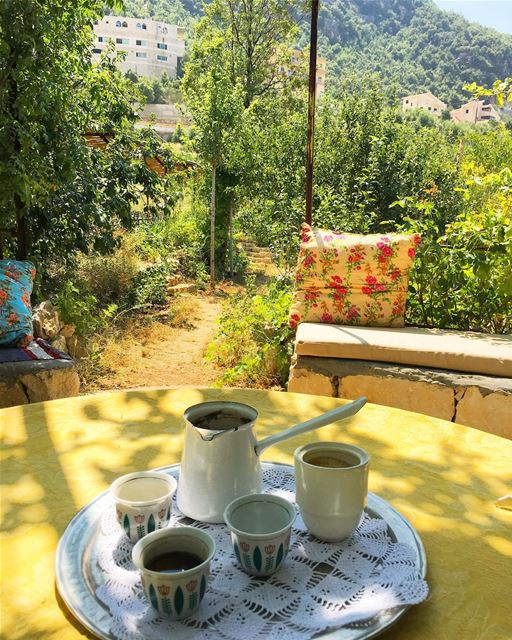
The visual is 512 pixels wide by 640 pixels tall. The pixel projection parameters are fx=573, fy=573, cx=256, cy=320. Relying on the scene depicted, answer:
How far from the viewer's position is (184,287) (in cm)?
661

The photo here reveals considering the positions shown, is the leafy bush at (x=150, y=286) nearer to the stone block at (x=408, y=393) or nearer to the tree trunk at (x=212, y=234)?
the tree trunk at (x=212, y=234)

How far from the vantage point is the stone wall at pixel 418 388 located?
2.40 meters

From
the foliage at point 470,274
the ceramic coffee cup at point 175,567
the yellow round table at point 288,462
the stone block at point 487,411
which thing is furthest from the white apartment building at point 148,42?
the ceramic coffee cup at point 175,567

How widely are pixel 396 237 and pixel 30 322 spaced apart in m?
1.83

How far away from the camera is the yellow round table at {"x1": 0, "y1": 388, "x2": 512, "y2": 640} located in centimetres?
64

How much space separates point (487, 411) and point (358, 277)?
2.97ft

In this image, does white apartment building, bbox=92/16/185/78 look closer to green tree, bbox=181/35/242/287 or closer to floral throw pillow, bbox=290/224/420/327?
green tree, bbox=181/35/242/287

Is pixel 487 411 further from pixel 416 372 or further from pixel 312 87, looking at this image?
pixel 312 87

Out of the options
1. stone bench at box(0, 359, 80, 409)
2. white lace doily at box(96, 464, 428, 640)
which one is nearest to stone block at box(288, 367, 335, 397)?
stone bench at box(0, 359, 80, 409)

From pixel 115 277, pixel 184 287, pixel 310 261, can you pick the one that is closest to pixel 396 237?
pixel 310 261

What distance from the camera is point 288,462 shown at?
1.02m

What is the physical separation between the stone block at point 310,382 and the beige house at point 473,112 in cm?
5716

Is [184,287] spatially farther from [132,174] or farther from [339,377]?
[339,377]

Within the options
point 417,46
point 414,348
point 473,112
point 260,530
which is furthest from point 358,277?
point 473,112
